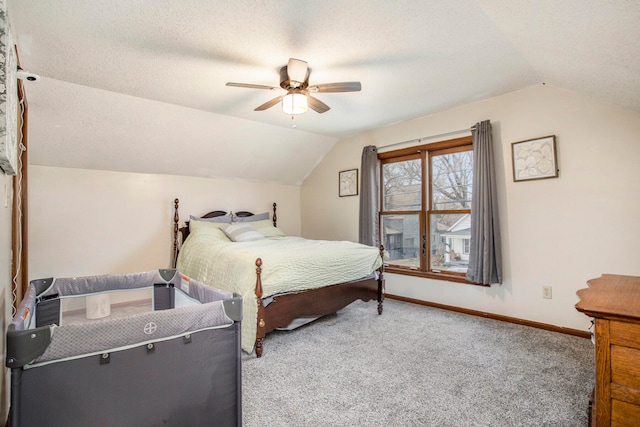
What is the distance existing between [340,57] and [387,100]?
42.1 inches

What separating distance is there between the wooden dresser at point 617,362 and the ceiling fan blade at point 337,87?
1854 mm

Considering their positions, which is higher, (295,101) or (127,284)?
(295,101)

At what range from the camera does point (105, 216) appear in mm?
3785

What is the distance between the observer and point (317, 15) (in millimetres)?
1912

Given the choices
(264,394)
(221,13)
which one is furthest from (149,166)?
(264,394)

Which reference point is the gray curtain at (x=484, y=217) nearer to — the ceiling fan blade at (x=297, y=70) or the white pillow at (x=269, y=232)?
the ceiling fan blade at (x=297, y=70)

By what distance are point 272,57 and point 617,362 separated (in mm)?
2558

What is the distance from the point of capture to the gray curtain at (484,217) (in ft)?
10.5

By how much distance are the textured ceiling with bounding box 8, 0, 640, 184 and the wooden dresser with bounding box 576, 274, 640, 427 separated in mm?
1231

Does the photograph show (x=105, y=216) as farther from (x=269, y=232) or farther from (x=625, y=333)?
(x=625, y=333)

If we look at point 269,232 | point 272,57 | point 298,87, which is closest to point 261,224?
point 269,232

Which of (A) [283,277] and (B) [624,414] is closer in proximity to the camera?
(B) [624,414]

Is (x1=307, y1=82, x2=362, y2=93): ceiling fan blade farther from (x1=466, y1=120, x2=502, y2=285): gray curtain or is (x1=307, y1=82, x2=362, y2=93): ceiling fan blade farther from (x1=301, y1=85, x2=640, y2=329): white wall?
(x1=301, y1=85, x2=640, y2=329): white wall

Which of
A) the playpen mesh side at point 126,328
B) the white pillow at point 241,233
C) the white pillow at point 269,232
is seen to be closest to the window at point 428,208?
the white pillow at point 269,232
